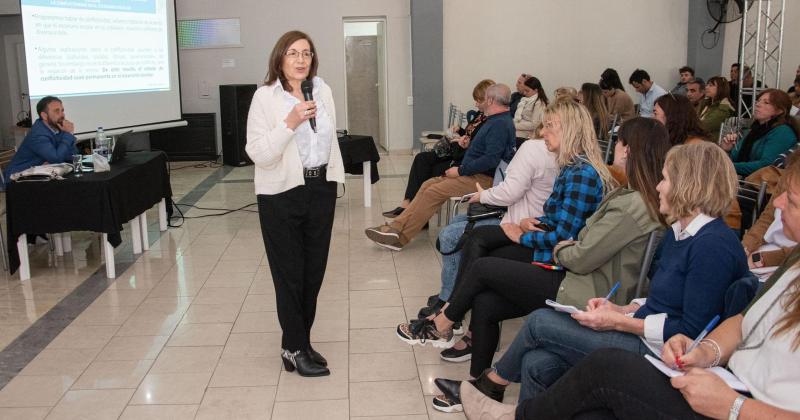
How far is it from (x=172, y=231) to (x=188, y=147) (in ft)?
16.4

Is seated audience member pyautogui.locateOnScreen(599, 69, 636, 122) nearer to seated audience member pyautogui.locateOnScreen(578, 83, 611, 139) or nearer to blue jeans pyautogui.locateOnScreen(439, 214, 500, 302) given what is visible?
seated audience member pyautogui.locateOnScreen(578, 83, 611, 139)

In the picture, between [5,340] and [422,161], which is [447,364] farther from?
[422,161]

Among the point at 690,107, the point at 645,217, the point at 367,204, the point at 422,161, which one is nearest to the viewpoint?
the point at 645,217

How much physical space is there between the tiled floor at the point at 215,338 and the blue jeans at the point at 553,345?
550 mm

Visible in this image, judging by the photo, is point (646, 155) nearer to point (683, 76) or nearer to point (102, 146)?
point (102, 146)

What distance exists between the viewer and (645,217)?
2.70 metres

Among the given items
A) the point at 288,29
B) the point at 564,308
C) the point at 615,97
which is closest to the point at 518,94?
the point at 615,97

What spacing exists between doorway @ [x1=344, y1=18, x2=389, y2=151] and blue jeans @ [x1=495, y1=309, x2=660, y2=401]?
9.00 meters

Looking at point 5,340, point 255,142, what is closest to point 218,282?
point 5,340

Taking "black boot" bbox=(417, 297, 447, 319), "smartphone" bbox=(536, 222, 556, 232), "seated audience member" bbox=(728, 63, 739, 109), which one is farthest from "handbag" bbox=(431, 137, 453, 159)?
"seated audience member" bbox=(728, 63, 739, 109)

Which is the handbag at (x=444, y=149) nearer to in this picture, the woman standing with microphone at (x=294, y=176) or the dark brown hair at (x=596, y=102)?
the dark brown hair at (x=596, y=102)

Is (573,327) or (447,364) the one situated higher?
(573,327)

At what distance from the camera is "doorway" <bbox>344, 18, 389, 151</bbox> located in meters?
11.5

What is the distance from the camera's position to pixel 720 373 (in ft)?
6.47
